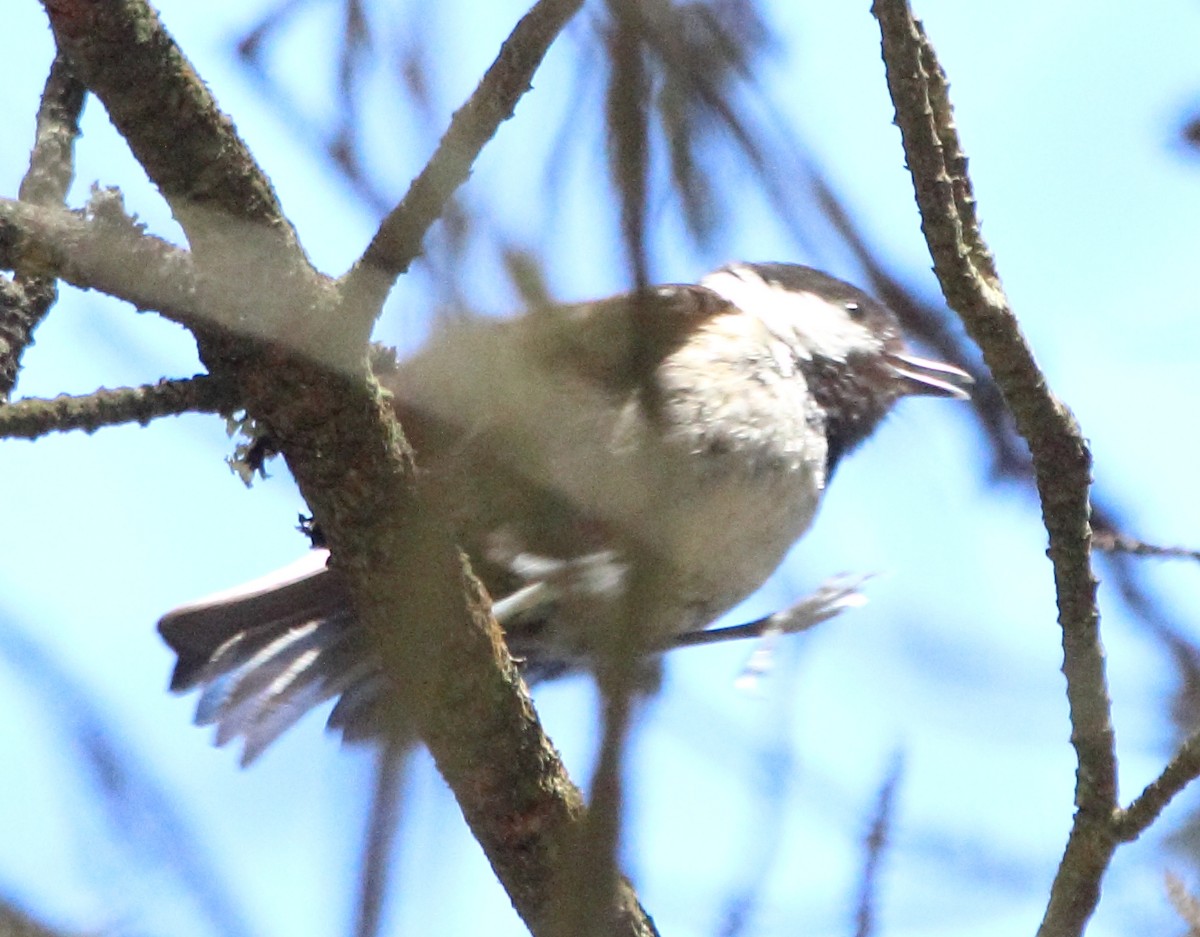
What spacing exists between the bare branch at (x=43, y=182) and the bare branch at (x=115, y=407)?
2.00 ft

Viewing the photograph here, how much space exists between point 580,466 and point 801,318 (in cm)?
160

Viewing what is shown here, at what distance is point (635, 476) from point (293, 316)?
0.49 m

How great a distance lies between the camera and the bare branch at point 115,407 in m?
1.77

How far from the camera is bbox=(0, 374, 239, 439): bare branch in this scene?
1766mm

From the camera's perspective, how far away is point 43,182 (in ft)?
8.09

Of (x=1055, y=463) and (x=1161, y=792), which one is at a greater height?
(x=1055, y=463)

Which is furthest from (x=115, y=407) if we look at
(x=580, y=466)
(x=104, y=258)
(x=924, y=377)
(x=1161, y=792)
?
(x=924, y=377)

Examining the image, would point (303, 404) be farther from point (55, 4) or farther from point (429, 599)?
point (55, 4)

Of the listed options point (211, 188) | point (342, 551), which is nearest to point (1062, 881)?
point (342, 551)

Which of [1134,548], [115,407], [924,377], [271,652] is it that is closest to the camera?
[115,407]

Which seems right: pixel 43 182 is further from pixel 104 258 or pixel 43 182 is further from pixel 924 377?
pixel 924 377

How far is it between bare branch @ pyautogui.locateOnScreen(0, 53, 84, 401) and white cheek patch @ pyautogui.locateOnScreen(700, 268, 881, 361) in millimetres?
1328

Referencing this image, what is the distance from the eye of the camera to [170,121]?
68.5 inches

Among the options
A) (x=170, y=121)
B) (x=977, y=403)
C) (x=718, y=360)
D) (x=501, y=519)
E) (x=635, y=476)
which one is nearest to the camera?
(x=635, y=476)
